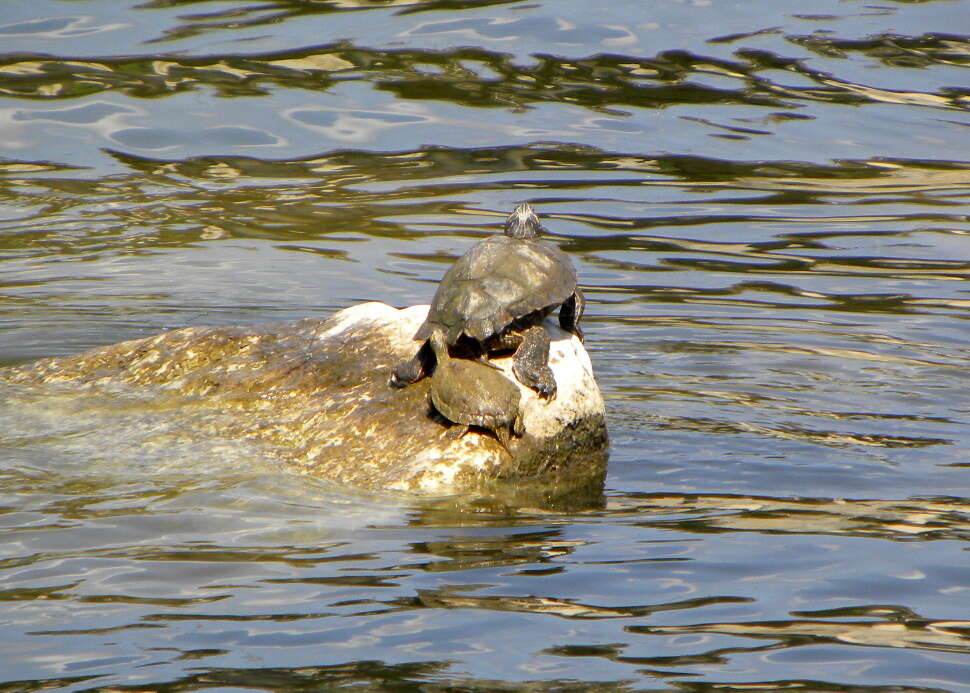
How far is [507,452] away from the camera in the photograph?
578cm

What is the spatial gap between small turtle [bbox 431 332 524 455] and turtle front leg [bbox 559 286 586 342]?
2.37ft

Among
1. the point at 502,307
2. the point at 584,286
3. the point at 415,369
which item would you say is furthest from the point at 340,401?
the point at 584,286

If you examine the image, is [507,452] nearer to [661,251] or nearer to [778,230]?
[661,251]

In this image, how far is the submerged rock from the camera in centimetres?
576

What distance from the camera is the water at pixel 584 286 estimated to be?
4125mm

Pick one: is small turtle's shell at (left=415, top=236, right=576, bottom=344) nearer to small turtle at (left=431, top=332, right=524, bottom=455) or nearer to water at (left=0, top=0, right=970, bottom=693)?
small turtle at (left=431, top=332, right=524, bottom=455)

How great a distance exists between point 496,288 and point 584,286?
3961 millimetres

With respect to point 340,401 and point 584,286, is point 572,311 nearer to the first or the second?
point 340,401

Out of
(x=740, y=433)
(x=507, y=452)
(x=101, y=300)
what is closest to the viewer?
(x=507, y=452)

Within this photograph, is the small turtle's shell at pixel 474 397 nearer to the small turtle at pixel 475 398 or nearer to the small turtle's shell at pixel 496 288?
the small turtle at pixel 475 398

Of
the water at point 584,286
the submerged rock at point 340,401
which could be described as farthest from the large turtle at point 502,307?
the water at point 584,286

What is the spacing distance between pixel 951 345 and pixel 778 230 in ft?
9.59

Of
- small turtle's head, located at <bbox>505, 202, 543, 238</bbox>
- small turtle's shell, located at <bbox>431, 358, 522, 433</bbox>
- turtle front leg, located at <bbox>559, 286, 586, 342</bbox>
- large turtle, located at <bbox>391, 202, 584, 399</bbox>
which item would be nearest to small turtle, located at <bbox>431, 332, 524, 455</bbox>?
small turtle's shell, located at <bbox>431, 358, 522, 433</bbox>

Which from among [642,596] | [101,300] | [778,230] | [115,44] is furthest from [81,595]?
[115,44]
